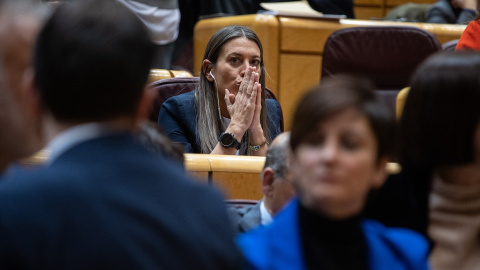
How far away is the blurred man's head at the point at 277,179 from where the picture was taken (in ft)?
5.44

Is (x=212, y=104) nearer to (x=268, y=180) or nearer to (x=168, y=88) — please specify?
(x=168, y=88)

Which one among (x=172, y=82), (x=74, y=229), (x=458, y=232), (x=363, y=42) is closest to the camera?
(x=74, y=229)

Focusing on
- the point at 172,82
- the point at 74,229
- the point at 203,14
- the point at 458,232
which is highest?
the point at 74,229

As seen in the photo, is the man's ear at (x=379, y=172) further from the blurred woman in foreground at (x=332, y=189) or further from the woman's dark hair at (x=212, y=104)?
the woman's dark hair at (x=212, y=104)

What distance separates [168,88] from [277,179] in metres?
1.25

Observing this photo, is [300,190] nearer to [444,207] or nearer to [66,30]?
[444,207]

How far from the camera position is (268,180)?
1698 millimetres

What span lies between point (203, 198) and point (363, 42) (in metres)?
2.52

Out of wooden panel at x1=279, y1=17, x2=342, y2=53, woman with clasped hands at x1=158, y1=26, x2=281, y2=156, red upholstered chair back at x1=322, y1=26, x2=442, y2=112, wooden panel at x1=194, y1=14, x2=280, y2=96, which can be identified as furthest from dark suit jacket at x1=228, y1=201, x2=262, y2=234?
wooden panel at x1=279, y1=17, x2=342, y2=53

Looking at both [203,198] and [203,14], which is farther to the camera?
[203,14]

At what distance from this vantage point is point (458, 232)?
4.24 ft

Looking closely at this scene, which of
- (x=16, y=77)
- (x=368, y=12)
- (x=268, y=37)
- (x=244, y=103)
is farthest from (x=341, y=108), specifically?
(x=368, y=12)

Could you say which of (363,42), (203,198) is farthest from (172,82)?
(203,198)

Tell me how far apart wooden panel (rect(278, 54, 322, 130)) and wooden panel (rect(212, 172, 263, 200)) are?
1.70m
